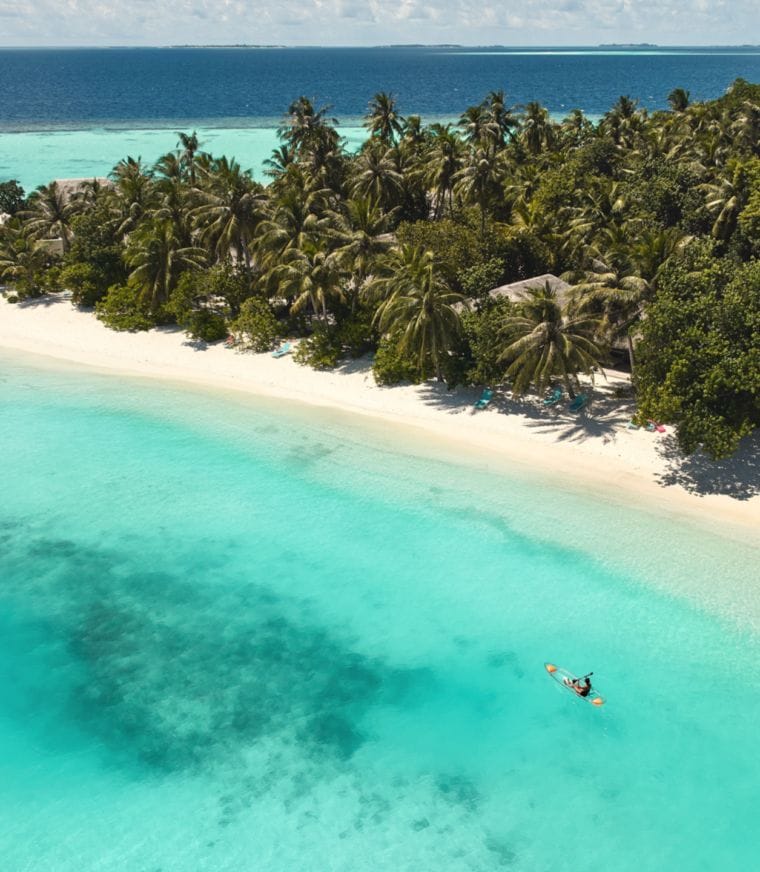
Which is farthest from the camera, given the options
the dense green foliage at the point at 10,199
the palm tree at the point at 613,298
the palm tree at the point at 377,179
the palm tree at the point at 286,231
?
the dense green foliage at the point at 10,199

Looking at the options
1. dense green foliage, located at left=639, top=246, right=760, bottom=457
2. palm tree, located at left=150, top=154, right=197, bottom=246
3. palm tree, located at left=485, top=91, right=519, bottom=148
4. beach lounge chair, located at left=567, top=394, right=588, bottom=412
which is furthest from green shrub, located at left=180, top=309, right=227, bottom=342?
palm tree, located at left=485, top=91, right=519, bottom=148

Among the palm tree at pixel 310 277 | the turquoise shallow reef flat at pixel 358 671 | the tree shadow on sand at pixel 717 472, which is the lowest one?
the turquoise shallow reef flat at pixel 358 671

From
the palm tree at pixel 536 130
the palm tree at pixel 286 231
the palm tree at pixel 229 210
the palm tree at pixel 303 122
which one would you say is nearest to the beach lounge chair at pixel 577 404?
the palm tree at pixel 286 231

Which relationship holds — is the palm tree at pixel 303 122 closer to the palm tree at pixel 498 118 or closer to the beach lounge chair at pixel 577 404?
the palm tree at pixel 498 118

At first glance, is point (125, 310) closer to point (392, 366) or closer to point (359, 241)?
point (359, 241)

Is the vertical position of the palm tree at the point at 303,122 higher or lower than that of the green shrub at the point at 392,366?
higher

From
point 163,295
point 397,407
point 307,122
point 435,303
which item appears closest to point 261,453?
point 397,407

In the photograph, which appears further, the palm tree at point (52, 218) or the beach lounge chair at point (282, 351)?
the palm tree at point (52, 218)
